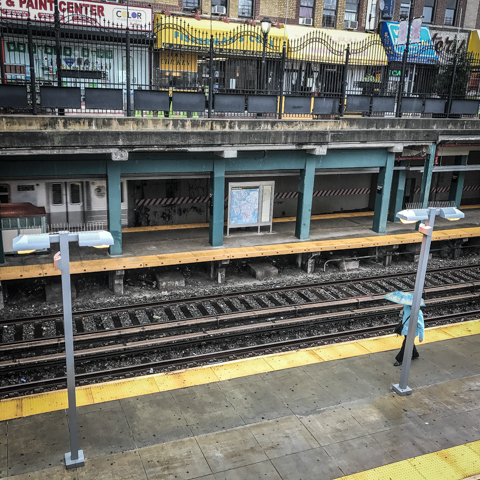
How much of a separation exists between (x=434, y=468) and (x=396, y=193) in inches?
525

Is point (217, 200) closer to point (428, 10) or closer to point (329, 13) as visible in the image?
point (329, 13)

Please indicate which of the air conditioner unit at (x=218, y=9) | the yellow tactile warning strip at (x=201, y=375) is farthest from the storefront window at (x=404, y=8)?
the yellow tactile warning strip at (x=201, y=375)

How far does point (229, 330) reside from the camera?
35.6 feet

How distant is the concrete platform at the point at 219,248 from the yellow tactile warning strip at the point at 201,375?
4.64m

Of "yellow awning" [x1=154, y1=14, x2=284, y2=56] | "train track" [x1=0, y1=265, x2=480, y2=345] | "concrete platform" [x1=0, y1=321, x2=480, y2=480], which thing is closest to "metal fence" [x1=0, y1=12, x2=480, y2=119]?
"yellow awning" [x1=154, y1=14, x2=284, y2=56]

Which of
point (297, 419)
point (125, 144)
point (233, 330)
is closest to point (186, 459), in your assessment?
point (297, 419)

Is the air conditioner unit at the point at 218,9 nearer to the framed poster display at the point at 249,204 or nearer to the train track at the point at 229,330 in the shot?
the framed poster display at the point at 249,204

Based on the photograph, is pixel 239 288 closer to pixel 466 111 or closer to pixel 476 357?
pixel 476 357

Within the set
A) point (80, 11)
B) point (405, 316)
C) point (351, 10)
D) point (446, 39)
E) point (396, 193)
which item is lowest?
point (405, 316)

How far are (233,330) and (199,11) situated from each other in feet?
45.3

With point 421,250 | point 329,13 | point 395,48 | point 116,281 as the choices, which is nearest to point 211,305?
point 116,281

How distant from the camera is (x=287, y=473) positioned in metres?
6.63

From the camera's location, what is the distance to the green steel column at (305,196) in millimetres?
15055

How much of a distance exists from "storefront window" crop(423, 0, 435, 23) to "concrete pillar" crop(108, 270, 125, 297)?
2071 cm
